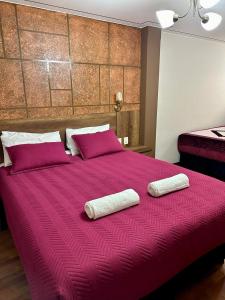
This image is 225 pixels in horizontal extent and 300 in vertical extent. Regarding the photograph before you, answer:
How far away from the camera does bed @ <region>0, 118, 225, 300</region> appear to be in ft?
→ 3.28

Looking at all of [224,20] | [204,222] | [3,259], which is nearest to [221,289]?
[204,222]

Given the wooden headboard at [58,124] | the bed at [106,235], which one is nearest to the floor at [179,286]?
the bed at [106,235]

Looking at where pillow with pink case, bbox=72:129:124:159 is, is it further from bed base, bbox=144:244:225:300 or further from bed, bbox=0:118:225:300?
bed base, bbox=144:244:225:300

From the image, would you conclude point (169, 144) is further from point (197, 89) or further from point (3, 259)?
point (3, 259)

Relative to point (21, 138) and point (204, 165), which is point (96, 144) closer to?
point (21, 138)

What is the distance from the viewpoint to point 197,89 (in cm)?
399

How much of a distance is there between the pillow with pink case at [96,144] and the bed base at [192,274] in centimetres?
151

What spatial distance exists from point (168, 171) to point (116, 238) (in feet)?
3.64

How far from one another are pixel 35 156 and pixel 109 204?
115 centimetres

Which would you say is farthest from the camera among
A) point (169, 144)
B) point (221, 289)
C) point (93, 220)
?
point (169, 144)

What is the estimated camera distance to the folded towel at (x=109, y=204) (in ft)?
4.35

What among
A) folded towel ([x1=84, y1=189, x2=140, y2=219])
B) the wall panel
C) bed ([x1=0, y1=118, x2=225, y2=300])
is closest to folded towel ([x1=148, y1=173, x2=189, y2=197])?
bed ([x1=0, y1=118, x2=225, y2=300])

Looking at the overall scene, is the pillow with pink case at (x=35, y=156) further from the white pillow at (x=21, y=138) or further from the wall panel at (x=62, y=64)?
the wall panel at (x=62, y=64)

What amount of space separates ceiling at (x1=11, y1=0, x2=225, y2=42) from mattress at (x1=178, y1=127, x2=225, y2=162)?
1661mm
